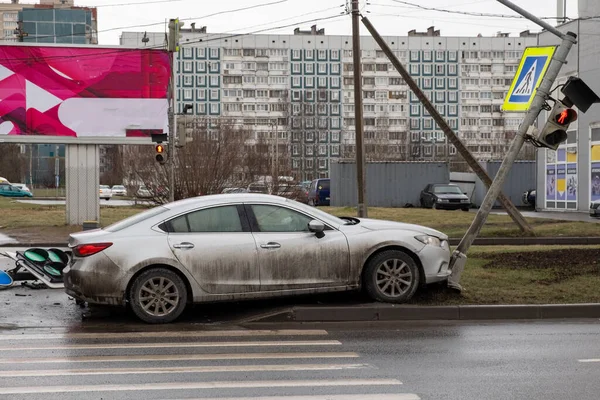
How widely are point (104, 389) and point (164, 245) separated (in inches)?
138

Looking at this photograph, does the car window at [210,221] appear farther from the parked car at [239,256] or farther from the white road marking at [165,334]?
the white road marking at [165,334]

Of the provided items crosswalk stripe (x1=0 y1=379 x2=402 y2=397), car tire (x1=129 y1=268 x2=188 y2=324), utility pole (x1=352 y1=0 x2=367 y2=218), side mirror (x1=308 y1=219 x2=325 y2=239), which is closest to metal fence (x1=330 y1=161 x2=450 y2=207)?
utility pole (x1=352 y1=0 x2=367 y2=218)

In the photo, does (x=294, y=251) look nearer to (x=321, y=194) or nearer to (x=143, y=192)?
(x=143, y=192)

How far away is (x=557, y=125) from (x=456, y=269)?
8.51 feet

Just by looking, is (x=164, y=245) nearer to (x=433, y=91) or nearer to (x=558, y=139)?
(x=558, y=139)

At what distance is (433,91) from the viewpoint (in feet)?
413

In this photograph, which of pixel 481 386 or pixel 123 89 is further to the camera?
pixel 123 89

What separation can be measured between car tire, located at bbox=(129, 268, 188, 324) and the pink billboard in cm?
2070

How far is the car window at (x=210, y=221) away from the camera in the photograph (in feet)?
34.5

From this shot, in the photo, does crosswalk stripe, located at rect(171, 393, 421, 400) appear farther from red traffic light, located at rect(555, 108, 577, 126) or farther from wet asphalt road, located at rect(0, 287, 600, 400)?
red traffic light, located at rect(555, 108, 577, 126)

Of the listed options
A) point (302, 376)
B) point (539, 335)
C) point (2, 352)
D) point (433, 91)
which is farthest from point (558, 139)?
point (433, 91)

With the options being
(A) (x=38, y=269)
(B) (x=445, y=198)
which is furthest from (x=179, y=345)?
(B) (x=445, y=198)

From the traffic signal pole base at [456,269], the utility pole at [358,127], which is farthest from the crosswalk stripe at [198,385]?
the utility pole at [358,127]

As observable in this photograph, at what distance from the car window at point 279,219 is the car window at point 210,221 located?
0.86 feet
